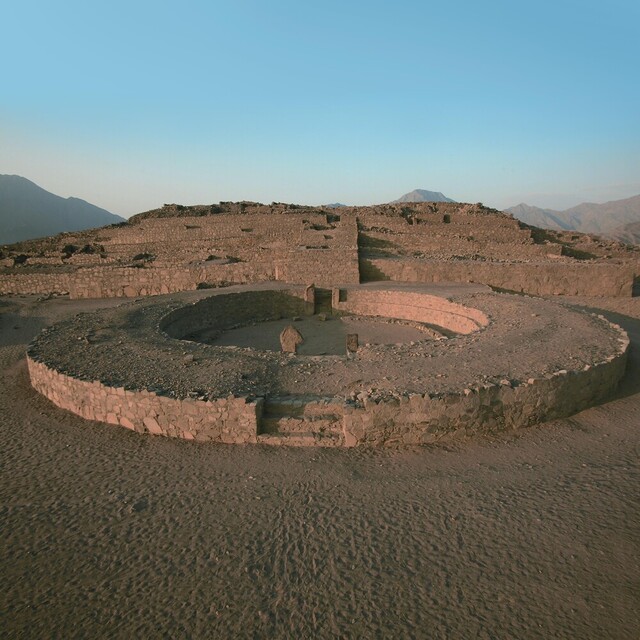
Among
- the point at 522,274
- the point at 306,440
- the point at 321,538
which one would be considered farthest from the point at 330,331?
the point at 321,538

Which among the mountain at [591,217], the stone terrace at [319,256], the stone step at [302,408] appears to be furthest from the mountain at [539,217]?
the stone step at [302,408]

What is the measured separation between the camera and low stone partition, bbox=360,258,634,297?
15.4m

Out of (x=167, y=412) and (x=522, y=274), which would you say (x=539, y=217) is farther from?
(x=167, y=412)

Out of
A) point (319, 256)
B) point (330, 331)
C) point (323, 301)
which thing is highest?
point (319, 256)

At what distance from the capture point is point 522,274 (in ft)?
53.6

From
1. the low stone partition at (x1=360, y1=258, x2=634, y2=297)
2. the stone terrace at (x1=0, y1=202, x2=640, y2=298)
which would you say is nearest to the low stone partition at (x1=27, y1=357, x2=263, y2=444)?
the stone terrace at (x1=0, y1=202, x2=640, y2=298)

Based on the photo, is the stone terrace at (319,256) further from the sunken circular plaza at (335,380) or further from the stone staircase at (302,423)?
the stone staircase at (302,423)

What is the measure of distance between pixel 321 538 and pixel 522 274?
1494 cm

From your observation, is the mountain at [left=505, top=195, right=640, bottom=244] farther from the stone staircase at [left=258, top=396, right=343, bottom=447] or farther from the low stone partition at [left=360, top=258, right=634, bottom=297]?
the stone staircase at [left=258, top=396, right=343, bottom=447]

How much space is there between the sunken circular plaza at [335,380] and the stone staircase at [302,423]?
0.02 m

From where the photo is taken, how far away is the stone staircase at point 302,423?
6.21 m

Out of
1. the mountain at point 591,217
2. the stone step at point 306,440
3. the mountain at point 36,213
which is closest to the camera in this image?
the stone step at point 306,440

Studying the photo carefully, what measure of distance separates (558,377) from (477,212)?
85.5 ft

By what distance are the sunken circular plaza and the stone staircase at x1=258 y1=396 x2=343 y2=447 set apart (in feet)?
0.05
